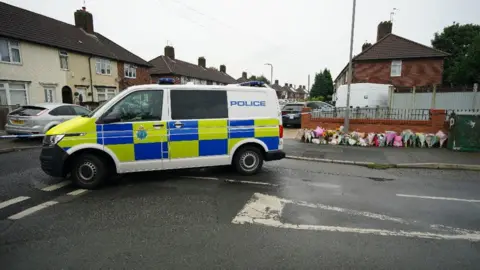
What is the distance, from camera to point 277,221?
12.6 feet

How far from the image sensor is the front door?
4980mm

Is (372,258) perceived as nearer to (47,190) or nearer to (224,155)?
(224,155)

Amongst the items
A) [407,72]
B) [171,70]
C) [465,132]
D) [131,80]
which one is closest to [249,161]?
[465,132]

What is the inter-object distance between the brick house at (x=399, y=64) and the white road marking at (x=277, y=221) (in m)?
27.1

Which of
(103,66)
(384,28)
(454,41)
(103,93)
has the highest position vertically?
(454,41)

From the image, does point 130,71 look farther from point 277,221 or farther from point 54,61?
point 277,221

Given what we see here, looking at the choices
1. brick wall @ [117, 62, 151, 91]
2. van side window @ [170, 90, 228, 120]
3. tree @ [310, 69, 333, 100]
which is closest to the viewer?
van side window @ [170, 90, 228, 120]

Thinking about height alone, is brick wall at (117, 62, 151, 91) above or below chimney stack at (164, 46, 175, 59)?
below

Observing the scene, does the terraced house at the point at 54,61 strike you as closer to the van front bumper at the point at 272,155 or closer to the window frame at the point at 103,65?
the window frame at the point at 103,65

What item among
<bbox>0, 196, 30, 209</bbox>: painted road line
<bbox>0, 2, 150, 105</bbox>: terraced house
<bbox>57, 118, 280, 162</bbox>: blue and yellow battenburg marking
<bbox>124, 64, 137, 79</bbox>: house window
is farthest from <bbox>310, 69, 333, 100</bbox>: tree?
<bbox>0, 196, 30, 209</bbox>: painted road line

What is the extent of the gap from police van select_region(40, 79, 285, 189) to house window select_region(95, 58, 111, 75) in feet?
67.2

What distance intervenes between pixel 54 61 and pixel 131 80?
28.9 feet

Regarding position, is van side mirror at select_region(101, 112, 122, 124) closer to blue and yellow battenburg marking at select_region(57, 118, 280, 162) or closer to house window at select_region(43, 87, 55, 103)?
blue and yellow battenburg marking at select_region(57, 118, 280, 162)

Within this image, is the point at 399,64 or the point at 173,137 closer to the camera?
the point at 173,137
